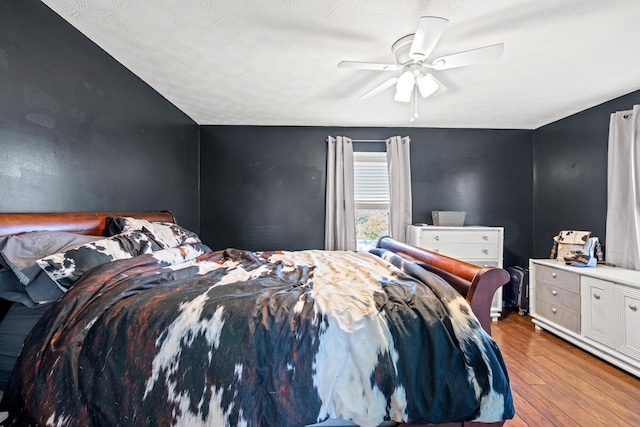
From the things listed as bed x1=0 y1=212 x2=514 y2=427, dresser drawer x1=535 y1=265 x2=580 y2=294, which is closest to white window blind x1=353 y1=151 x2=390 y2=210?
dresser drawer x1=535 y1=265 x2=580 y2=294

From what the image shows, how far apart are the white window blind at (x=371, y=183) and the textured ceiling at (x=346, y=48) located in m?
0.86

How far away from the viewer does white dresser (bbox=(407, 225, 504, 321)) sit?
327cm

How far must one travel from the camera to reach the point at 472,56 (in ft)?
5.43

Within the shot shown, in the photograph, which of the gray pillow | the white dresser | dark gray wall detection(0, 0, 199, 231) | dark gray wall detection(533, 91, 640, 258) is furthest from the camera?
the white dresser

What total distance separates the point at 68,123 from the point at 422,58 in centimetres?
233

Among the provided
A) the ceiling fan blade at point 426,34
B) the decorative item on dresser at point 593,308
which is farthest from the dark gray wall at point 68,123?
the decorative item on dresser at point 593,308

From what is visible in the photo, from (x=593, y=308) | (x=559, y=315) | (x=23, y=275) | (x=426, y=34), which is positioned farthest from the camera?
(x=559, y=315)

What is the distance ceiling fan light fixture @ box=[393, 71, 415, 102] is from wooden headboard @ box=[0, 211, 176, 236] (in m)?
2.33

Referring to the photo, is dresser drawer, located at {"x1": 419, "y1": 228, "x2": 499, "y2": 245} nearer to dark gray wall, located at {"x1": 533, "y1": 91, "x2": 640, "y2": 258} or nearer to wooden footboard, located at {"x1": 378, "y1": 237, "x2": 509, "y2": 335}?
dark gray wall, located at {"x1": 533, "y1": 91, "x2": 640, "y2": 258}

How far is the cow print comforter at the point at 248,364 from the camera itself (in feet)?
3.29

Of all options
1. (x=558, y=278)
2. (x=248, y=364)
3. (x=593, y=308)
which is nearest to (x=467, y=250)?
(x=558, y=278)

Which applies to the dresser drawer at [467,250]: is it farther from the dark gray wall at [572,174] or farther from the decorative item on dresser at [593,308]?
the dark gray wall at [572,174]

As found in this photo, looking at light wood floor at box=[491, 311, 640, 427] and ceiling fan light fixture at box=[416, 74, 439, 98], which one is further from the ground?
ceiling fan light fixture at box=[416, 74, 439, 98]

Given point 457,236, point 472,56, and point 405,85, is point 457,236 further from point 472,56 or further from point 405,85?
point 472,56
